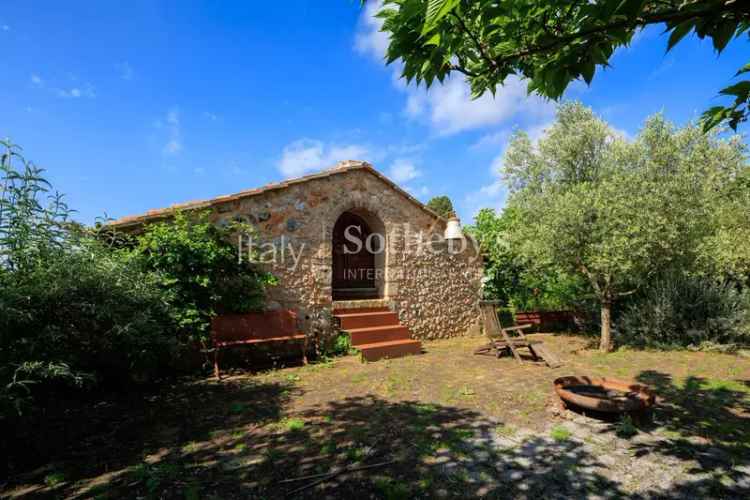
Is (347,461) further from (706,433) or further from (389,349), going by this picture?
(389,349)

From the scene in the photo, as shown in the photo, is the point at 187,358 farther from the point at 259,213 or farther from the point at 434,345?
the point at 434,345

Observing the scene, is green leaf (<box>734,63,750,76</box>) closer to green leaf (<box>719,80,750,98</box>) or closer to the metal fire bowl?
green leaf (<box>719,80,750,98</box>)

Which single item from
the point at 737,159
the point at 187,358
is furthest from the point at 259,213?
the point at 737,159

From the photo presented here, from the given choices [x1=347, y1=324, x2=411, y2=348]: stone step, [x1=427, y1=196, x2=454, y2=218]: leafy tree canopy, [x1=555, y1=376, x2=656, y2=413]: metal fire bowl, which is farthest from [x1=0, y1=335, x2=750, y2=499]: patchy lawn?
[x1=427, y1=196, x2=454, y2=218]: leafy tree canopy

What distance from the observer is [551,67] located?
6.31 feet

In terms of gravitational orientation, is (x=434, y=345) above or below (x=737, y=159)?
below

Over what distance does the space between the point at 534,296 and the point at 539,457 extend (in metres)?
8.75

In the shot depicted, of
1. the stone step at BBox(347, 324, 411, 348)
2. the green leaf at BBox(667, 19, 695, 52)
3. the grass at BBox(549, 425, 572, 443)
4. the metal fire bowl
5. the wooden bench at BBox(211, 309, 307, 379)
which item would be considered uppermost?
the green leaf at BBox(667, 19, 695, 52)

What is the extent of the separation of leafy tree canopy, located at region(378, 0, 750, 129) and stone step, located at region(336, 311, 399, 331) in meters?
5.74

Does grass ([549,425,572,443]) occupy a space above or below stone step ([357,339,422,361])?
below

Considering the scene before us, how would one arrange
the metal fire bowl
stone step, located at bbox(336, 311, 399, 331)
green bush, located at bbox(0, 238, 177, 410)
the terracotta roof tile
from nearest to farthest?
green bush, located at bbox(0, 238, 177, 410), the metal fire bowl, the terracotta roof tile, stone step, located at bbox(336, 311, 399, 331)

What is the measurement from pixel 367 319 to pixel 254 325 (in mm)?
2384

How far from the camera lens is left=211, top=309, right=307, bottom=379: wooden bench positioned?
5676 millimetres

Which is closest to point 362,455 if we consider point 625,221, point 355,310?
point 355,310
